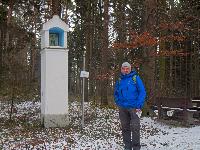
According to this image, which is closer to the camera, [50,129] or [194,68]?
[50,129]

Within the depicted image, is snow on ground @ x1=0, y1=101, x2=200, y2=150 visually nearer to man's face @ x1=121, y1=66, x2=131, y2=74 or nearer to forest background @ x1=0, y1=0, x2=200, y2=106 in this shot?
forest background @ x1=0, y1=0, x2=200, y2=106

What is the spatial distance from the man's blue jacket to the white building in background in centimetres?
525

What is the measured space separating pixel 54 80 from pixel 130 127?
533 cm

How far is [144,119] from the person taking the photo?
47.0 feet

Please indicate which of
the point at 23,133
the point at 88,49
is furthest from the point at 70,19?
the point at 23,133

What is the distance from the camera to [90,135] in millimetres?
10828

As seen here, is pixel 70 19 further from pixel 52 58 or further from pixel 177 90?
pixel 52 58

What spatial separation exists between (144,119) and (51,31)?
4800 millimetres

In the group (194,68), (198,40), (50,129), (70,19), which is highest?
(70,19)

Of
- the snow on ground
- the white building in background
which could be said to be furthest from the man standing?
the white building in background

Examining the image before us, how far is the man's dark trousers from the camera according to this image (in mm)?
7844

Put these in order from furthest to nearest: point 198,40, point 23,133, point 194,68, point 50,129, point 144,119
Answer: point 194,68, point 198,40, point 144,119, point 50,129, point 23,133

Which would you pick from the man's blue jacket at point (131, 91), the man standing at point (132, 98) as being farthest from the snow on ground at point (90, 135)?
the man's blue jacket at point (131, 91)

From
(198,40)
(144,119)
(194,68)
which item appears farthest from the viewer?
(194,68)
